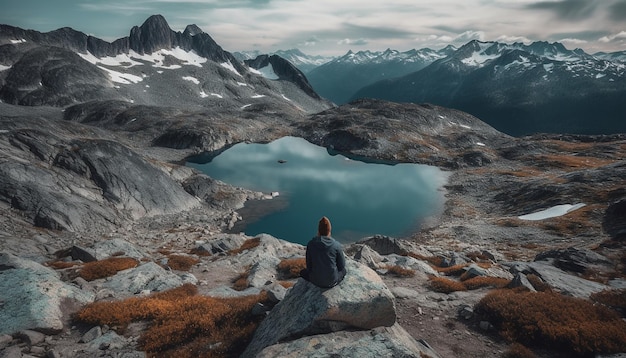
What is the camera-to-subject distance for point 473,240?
5691 cm

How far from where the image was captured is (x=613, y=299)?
16.5 metres

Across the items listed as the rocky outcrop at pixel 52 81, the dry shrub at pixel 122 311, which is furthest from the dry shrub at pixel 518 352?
the rocky outcrop at pixel 52 81

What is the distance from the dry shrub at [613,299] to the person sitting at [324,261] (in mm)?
13537

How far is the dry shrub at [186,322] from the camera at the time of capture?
42.0ft

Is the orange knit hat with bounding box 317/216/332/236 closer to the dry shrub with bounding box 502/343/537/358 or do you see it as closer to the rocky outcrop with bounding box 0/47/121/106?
the dry shrub with bounding box 502/343/537/358

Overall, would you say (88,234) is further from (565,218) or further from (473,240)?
(565,218)

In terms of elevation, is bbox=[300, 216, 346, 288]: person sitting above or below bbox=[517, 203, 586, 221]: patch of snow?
above

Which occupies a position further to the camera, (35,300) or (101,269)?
(101,269)

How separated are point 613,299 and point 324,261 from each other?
14891mm

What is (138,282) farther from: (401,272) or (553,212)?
(553,212)

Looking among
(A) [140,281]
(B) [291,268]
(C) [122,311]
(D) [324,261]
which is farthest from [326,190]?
(D) [324,261]

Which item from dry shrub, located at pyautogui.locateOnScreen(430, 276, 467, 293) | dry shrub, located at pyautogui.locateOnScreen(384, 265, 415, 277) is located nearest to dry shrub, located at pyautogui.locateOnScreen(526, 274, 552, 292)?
dry shrub, located at pyautogui.locateOnScreen(430, 276, 467, 293)

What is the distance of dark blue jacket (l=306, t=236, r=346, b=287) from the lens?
12164 mm

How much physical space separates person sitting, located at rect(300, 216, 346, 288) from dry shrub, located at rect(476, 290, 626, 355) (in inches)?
307
